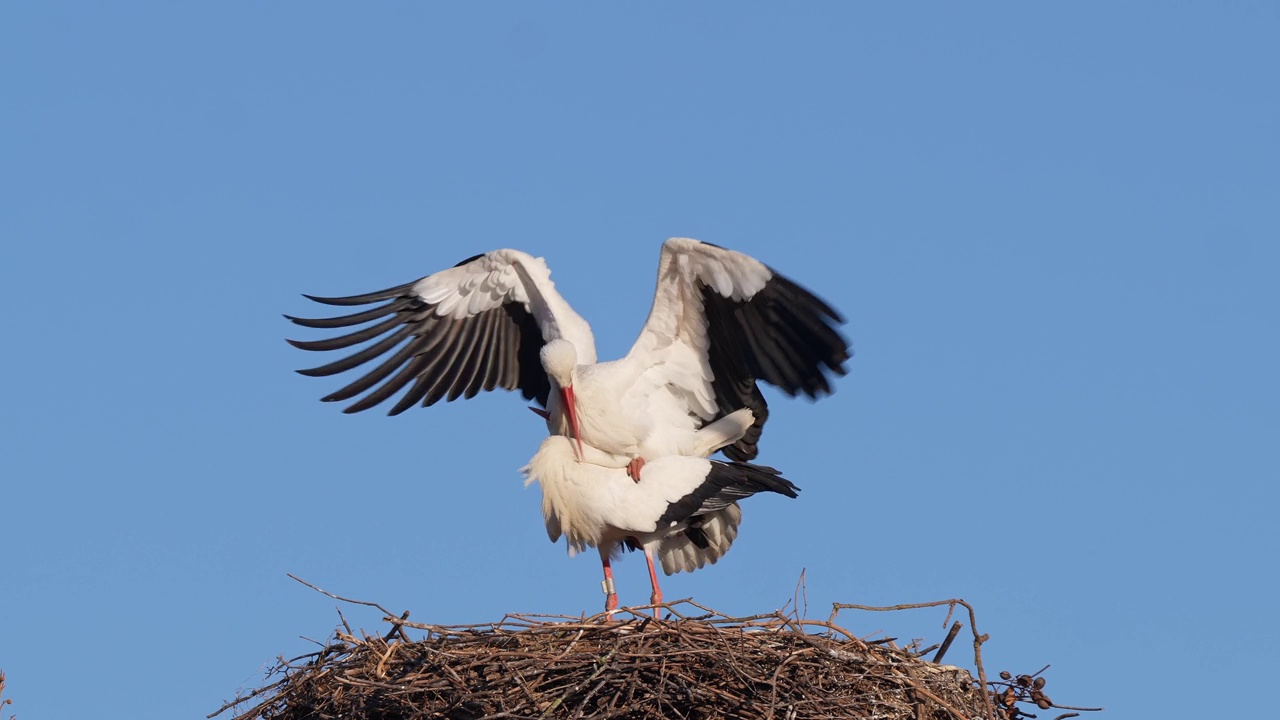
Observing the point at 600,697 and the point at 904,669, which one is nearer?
the point at 600,697

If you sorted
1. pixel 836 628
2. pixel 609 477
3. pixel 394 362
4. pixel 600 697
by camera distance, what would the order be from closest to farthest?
pixel 600 697 < pixel 836 628 < pixel 609 477 < pixel 394 362

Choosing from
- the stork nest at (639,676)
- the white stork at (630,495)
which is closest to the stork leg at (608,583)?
the white stork at (630,495)

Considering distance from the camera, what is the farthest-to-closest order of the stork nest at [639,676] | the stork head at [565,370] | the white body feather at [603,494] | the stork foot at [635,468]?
the stork foot at [635,468]
the stork head at [565,370]
the white body feather at [603,494]
the stork nest at [639,676]

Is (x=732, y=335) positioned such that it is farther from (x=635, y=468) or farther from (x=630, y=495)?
(x=630, y=495)

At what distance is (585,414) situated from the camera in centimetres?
941

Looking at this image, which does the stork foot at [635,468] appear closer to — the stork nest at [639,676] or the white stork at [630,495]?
the white stork at [630,495]

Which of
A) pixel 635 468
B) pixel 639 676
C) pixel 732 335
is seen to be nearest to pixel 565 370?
Answer: pixel 635 468

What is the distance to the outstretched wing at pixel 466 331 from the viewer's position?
9992 mm

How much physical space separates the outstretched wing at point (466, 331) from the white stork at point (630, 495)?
94 centimetres

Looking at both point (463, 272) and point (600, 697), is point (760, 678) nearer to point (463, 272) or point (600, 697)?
point (600, 697)

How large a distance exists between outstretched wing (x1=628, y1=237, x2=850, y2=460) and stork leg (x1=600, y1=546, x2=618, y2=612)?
3.36ft

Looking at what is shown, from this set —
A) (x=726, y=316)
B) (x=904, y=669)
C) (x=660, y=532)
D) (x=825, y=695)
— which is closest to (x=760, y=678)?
(x=825, y=695)

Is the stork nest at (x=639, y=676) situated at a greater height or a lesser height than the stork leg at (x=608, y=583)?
lesser

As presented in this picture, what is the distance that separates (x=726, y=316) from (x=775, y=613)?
246 cm
